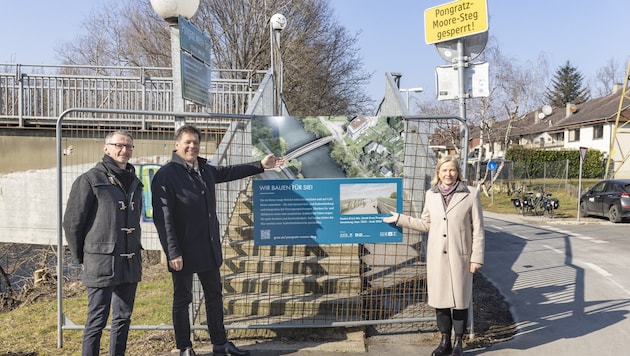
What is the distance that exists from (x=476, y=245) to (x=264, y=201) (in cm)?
201

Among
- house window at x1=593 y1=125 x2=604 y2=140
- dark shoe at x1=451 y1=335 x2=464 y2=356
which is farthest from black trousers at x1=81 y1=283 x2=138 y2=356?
house window at x1=593 y1=125 x2=604 y2=140

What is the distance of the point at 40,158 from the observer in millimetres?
11781

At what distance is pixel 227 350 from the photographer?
171 inches

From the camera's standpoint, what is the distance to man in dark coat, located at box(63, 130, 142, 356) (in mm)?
3633

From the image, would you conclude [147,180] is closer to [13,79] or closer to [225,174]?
[225,174]

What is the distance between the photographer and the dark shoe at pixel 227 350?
14.1 ft

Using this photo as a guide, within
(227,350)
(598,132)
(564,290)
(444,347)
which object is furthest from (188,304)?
(598,132)

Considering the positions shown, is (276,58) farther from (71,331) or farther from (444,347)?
(444,347)

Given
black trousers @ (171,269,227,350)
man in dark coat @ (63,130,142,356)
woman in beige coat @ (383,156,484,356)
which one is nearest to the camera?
man in dark coat @ (63,130,142,356)

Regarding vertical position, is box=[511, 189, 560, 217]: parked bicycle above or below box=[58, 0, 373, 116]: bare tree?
below

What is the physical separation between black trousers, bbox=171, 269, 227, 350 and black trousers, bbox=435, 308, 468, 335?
1.97 m

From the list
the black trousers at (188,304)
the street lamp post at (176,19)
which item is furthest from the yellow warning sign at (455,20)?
the black trousers at (188,304)

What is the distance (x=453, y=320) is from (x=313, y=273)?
186cm

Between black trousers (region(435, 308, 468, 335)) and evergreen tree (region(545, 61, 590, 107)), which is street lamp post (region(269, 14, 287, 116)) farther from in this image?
evergreen tree (region(545, 61, 590, 107))
